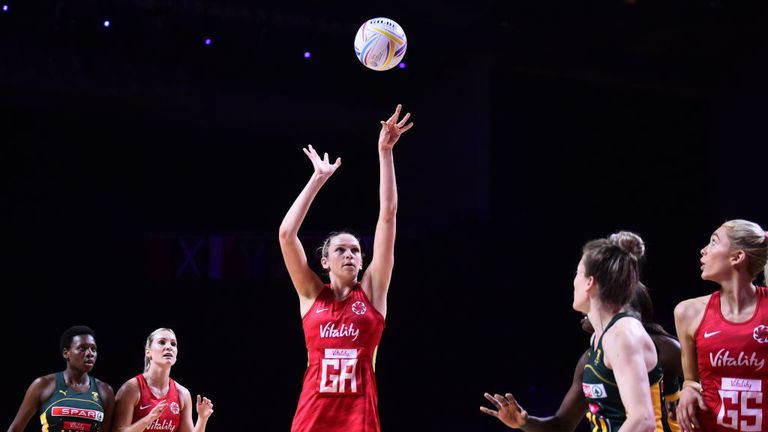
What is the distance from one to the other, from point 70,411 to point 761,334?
4.64m

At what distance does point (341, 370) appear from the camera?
11.7 ft

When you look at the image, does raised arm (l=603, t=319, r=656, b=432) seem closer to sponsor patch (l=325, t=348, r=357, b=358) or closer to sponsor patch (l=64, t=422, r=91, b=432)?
sponsor patch (l=325, t=348, r=357, b=358)

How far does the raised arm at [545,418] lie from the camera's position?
9.93ft

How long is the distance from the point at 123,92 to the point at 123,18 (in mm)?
1338

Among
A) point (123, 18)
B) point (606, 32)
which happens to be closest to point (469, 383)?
point (606, 32)

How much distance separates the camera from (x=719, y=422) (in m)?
3.36

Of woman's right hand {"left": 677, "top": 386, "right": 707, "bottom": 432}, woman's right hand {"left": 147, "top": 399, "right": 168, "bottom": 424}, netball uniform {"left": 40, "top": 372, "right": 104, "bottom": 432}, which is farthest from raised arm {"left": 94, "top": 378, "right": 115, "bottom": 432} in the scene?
woman's right hand {"left": 677, "top": 386, "right": 707, "bottom": 432}

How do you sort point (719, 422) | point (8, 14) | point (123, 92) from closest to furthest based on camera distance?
point (719, 422)
point (8, 14)
point (123, 92)

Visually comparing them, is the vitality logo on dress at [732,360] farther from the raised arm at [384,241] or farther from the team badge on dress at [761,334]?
the raised arm at [384,241]

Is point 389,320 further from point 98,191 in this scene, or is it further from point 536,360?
point 98,191

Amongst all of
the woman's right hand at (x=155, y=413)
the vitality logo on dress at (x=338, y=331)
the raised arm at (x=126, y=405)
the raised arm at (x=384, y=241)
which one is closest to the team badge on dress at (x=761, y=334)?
the raised arm at (x=384, y=241)

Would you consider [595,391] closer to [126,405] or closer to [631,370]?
[631,370]

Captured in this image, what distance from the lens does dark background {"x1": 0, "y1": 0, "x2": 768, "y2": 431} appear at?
9.46 metres

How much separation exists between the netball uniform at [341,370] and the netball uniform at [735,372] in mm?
1377
